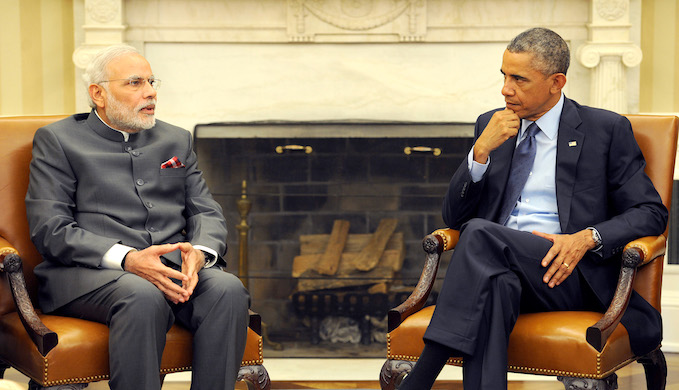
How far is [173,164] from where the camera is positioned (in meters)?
2.56

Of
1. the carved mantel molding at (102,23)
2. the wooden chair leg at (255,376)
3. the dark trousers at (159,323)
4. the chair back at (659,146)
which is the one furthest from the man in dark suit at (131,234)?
the carved mantel molding at (102,23)

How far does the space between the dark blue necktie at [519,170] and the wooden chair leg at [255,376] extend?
84 centimetres

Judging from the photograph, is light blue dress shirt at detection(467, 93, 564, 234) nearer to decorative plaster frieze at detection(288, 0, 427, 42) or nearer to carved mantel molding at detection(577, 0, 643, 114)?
carved mantel molding at detection(577, 0, 643, 114)

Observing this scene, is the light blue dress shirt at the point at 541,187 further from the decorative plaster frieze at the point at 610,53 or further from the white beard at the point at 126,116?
the decorative plaster frieze at the point at 610,53

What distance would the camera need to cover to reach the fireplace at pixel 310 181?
3.98m

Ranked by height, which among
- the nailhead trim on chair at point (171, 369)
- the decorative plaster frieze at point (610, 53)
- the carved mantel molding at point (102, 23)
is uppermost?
the carved mantel molding at point (102, 23)

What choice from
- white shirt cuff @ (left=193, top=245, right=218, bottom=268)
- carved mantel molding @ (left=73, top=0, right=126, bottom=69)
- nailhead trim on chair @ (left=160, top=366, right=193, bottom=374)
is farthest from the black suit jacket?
carved mantel molding @ (left=73, top=0, right=126, bottom=69)

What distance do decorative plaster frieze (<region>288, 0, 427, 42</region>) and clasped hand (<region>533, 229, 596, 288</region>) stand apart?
192 centimetres

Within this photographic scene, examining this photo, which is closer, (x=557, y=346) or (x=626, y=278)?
(x=557, y=346)

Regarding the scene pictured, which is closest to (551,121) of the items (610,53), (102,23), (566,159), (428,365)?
(566,159)

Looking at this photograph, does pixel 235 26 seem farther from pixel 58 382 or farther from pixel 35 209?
pixel 58 382

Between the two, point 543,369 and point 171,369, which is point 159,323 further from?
point 543,369

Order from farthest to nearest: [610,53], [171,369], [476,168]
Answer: [610,53] < [476,168] < [171,369]

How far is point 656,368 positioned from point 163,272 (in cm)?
145
